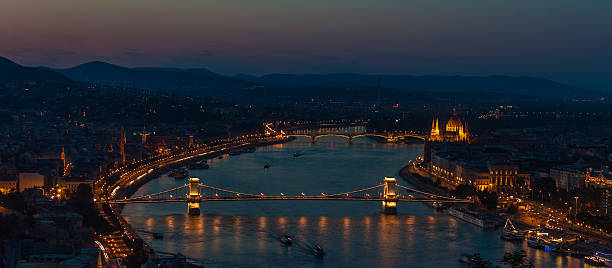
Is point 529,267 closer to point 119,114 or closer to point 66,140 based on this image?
point 66,140

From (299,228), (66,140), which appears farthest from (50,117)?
(299,228)

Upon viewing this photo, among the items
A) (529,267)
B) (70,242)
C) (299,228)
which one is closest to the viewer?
(529,267)

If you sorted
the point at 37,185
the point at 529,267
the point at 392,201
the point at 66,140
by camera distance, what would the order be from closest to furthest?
the point at 529,267 < the point at 392,201 < the point at 37,185 < the point at 66,140

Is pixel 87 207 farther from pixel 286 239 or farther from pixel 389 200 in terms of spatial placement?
pixel 389 200

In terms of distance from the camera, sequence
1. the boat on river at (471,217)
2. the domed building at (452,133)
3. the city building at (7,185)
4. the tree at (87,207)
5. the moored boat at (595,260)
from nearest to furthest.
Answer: the moored boat at (595,260) < the tree at (87,207) < the boat on river at (471,217) < the city building at (7,185) < the domed building at (452,133)

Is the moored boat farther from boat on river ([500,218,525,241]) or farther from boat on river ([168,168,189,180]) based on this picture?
boat on river ([168,168,189,180])

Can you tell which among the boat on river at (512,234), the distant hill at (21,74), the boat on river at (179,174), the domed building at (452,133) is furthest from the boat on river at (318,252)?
the distant hill at (21,74)

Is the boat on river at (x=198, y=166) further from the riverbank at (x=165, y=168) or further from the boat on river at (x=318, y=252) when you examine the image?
the boat on river at (x=318, y=252)

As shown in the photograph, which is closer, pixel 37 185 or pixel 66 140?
pixel 37 185
